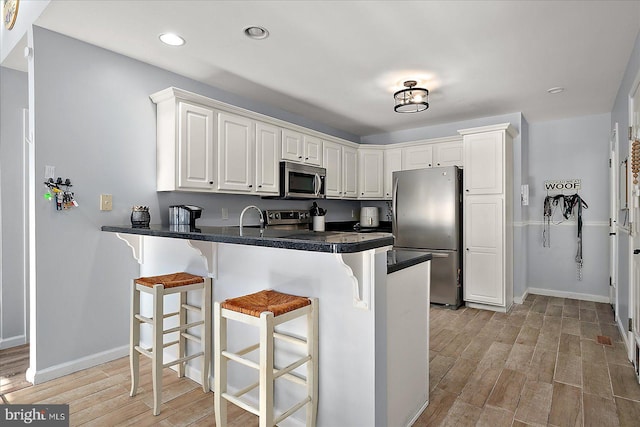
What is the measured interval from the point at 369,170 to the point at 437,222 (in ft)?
4.56

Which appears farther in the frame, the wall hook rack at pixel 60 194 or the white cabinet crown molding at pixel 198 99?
the white cabinet crown molding at pixel 198 99

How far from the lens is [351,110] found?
430 cm

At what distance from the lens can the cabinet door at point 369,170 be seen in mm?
5188

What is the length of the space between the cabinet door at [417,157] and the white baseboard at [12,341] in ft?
15.1

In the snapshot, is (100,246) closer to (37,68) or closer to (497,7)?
(37,68)

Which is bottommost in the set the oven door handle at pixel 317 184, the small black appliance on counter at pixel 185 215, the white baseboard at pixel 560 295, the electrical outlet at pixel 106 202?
the white baseboard at pixel 560 295

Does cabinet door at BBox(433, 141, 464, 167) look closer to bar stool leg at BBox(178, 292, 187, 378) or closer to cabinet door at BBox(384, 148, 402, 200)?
cabinet door at BBox(384, 148, 402, 200)

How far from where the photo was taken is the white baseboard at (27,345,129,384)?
92.7 inches

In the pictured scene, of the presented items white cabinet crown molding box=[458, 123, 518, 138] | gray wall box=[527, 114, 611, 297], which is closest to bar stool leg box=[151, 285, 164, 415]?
white cabinet crown molding box=[458, 123, 518, 138]

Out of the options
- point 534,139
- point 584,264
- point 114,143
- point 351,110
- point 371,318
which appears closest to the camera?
point 371,318

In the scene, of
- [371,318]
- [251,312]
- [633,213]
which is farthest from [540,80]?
[251,312]

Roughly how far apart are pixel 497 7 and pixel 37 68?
3032 mm

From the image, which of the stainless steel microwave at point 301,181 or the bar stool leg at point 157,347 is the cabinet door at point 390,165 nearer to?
the stainless steel microwave at point 301,181

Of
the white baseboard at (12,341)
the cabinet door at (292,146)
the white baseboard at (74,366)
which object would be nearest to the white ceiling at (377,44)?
the cabinet door at (292,146)
